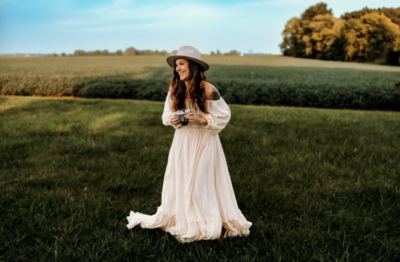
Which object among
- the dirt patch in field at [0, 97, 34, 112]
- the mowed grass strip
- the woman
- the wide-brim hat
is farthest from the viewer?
the dirt patch in field at [0, 97, 34, 112]

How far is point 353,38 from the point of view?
134 ft

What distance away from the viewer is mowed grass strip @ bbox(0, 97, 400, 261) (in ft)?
8.94

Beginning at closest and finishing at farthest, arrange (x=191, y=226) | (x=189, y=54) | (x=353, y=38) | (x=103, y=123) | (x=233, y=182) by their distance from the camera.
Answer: (x=189, y=54) → (x=191, y=226) → (x=233, y=182) → (x=103, y=123) → (x=353, y=38)

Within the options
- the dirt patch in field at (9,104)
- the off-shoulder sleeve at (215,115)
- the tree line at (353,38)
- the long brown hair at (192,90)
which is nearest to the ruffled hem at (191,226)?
the off-shoulder sleeve at (215,115)

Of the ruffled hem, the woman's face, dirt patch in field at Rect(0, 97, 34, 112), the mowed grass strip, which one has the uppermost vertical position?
the woman's face

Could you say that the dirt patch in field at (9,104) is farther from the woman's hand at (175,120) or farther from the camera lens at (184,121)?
the camera lens at (184,121)

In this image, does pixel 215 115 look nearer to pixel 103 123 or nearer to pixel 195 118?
pixel 195 118

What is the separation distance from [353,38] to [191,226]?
144ft

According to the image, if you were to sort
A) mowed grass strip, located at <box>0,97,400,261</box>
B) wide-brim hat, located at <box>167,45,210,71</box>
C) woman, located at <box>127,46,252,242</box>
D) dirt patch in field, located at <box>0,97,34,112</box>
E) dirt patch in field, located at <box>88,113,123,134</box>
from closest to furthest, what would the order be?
wide-brim hat, located at <box>167,45,210,71</box> → woman, located at <box>127,46,252,242</box> → mowed grass strip, located at <box>0,97,400,261</box> → dirt patch in field, located at <box>88,113,123,134</box> → dirt patch in field, located at <box>0,97,34,112</box>

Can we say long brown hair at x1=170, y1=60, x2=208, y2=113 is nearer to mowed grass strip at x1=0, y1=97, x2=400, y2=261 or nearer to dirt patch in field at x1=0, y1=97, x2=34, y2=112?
mowed grass strip at x1=0, y1=97, x2=400, y2=261

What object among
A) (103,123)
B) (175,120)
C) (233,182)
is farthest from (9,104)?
(175,120)

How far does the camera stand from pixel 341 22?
4581 cm

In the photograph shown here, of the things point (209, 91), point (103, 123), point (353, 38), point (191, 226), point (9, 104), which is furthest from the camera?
point (353, 38)

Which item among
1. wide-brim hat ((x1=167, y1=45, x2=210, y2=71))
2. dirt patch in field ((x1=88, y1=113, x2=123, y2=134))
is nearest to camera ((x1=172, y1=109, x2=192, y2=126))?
wide-brim hat ((x1=167, y1=45, x2=210, y2=71))
